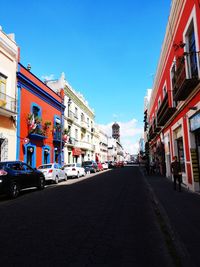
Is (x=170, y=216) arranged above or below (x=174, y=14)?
below

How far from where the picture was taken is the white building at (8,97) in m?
17.6

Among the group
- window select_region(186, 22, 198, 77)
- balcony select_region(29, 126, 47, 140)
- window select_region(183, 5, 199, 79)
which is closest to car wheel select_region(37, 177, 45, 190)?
balcony select_region(29, 126, 47, 140)

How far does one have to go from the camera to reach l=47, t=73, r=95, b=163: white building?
31.1 metres

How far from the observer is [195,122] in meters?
10.2

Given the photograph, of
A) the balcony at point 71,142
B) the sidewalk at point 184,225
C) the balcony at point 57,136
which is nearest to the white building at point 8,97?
the balcony at point 57,136

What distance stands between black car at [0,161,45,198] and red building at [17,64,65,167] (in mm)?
7373

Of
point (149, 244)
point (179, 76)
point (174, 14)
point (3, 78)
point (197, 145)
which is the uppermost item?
point (174, 14)

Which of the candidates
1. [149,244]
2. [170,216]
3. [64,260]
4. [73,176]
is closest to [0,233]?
[64,260]

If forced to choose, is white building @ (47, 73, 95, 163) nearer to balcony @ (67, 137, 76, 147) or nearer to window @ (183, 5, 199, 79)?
balcony @ (67, 137, 76, 147)

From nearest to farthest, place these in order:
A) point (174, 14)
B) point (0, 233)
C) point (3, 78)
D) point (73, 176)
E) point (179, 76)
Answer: point (0, 233) < point (179, 76) < point (174, 14) < point (3, 78) < point (73, 176)

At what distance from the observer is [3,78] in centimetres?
1841

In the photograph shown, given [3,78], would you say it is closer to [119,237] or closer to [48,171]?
[48,171]

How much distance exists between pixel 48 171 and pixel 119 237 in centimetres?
1303

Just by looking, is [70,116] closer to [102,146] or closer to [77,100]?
[77,100]
